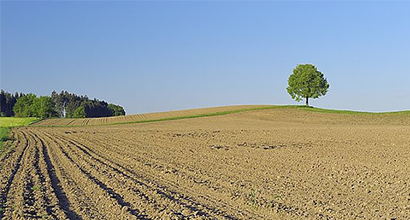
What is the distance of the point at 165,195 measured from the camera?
33.8 ft

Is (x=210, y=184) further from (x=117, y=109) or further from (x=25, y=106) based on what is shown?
(x=117, y=109)

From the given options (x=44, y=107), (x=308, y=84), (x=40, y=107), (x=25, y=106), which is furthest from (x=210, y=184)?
(x=25, y=106)

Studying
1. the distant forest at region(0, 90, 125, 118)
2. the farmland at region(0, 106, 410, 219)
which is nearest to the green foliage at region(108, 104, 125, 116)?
the distant forest at region(0, 90, 125, 118)

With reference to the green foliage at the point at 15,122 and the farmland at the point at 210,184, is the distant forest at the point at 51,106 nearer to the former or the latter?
the green foliage at the point at 15,122

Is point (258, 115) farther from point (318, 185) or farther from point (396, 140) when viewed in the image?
point (318, 185)

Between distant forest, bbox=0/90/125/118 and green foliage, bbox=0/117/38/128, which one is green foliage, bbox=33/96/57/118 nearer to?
distant forest, bbox=0/90/125/118

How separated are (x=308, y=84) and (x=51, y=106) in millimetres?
59977

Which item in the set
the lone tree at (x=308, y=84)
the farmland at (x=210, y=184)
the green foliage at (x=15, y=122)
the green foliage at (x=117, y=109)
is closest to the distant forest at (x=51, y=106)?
the green foliage at (x=117, y=109)

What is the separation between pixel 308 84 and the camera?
7631cm

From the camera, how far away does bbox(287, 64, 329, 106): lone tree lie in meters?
75.9

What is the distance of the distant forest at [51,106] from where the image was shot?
342 ft

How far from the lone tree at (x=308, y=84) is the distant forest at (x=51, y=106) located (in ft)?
189

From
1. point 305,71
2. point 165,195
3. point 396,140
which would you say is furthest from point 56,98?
point 165,195

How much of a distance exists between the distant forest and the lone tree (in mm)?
57497
